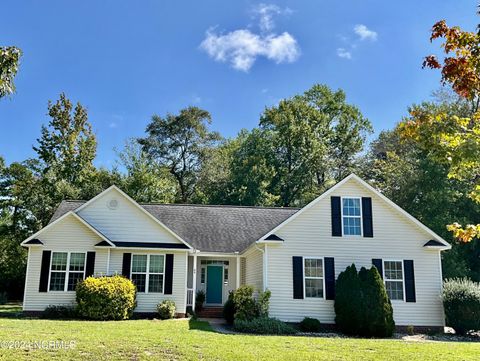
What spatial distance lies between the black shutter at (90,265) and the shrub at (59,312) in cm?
143

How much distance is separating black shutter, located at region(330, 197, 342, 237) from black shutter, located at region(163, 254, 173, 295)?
6.91 m

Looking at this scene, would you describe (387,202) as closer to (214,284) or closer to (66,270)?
(214,284)

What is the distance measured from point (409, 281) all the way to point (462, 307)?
1933 mm

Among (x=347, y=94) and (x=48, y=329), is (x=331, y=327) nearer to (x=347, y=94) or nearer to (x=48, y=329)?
(x=48, y=329)

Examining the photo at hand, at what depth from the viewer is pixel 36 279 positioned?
1723cm

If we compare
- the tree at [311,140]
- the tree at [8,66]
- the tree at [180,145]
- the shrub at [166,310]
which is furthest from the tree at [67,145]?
the tree at [8,66]

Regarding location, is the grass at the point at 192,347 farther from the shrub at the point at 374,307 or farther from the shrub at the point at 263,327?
the shrub at the point at 374,307

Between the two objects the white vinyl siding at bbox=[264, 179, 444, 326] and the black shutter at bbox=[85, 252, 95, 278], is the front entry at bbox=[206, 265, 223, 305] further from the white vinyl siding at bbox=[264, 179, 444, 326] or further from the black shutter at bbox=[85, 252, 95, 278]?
the black shutter at bbox=[85, 252, 95, 278]

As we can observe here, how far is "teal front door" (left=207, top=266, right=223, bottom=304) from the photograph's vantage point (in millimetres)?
20953

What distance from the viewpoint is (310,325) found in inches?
593

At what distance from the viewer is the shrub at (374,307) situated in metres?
14.2

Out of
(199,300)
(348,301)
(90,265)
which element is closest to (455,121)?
(348,301)

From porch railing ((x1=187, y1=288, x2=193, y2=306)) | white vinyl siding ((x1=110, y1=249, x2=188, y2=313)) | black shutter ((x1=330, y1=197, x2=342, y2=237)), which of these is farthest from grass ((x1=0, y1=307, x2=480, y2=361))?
porch railing ((x1=187, y1=288, x2=193, y2=306))

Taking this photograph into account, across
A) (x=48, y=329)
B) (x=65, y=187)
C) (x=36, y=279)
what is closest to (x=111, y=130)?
(x=65, y=187)
